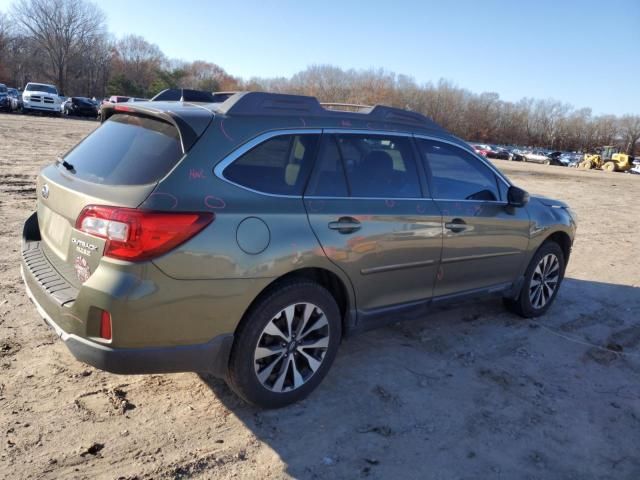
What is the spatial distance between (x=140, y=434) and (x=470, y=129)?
11565 cm

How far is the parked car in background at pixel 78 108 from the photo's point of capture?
45125 millimetres

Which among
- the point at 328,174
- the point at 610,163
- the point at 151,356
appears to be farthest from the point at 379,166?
the point at 610,163

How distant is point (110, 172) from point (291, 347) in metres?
1.50

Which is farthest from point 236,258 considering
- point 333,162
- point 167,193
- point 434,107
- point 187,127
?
point 434,107

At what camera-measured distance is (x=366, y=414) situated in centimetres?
335

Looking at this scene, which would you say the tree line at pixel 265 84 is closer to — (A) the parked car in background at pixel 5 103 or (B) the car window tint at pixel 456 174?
(A) the parked car in background at pixel 5 103

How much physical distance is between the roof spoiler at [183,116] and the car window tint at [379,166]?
0.99 meters

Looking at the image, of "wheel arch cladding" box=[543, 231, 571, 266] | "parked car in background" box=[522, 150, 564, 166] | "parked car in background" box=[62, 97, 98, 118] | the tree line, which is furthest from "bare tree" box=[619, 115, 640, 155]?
"wheel arch cladding" box=[543, 231, 571, 266]

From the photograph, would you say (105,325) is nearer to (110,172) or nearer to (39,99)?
(110,172)

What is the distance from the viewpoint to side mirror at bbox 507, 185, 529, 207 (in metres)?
4.72

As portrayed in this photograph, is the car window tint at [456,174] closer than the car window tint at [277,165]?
No

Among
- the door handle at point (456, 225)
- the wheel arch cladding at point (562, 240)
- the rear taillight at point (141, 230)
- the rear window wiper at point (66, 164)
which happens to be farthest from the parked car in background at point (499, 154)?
the rear taillight at point (141, 230)

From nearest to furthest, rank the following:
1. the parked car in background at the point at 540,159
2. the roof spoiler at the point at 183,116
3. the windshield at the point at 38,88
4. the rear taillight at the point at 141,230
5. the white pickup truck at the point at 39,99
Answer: the rear taillight at the point at 141,230, the roof spoiler at the point at 183,116, the white pickup truck at the point at 39,99, the windshield at the point at 38,88, the parked car in background at the point at 540,159

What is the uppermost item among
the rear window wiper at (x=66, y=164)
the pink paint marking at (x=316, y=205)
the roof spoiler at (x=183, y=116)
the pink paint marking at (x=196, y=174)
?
the roof spoiler at (x=183, y=116)
